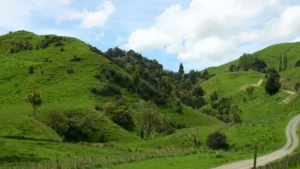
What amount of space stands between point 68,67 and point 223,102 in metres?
87.5

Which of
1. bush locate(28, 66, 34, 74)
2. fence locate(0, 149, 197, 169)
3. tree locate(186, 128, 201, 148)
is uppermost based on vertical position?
bush locate(28, 66, 34, 74)

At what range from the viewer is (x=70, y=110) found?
352 ft

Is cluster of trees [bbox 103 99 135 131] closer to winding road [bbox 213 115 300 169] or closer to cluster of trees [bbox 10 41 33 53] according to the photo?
winding road [bbox 213 115 300 169]

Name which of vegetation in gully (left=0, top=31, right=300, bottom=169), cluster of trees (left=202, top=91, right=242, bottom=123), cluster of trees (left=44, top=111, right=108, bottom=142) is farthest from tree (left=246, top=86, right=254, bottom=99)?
cluster of trees (left=44, top=111, right=108, bottom=142)

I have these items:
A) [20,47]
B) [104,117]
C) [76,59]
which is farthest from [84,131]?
[20,47]

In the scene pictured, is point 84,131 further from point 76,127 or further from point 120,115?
point 120,115

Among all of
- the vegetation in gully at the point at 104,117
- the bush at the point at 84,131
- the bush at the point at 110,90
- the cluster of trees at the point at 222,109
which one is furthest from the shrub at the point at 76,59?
the cluster of trees at the point at 222,109

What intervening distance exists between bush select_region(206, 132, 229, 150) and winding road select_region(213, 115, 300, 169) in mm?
11523

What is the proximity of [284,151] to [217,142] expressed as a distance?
549 inches

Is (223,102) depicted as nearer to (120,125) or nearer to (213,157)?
(120,125)

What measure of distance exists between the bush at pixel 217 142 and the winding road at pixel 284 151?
37.8 ft

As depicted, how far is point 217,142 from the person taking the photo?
7056 centimetres

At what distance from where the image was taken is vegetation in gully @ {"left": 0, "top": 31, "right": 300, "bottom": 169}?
53.8 m

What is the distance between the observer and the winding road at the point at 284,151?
44800 mm
